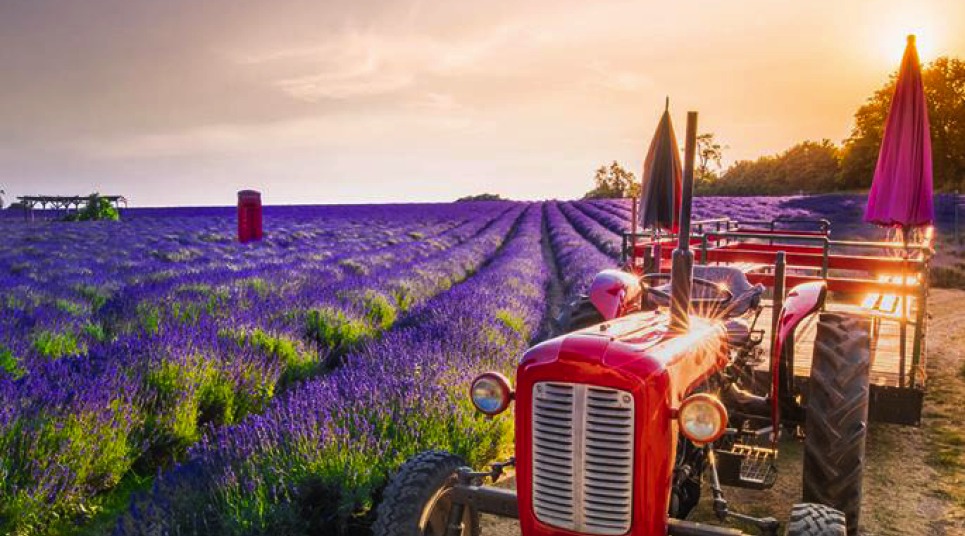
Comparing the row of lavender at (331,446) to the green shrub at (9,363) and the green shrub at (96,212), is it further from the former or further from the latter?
the green shrub at (96,212)

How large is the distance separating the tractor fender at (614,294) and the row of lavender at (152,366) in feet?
7.99

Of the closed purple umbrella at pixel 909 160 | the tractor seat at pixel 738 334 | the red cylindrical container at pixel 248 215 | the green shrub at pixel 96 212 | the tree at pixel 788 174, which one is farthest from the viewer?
the tree at pixel 788 174

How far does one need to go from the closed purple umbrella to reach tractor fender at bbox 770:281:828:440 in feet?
7.97

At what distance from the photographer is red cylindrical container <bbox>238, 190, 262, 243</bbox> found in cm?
2130

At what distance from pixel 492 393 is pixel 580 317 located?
220cm

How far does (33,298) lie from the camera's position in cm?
787

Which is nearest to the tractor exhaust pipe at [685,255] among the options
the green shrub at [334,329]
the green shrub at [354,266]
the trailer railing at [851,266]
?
the trailer railing at [851,266]

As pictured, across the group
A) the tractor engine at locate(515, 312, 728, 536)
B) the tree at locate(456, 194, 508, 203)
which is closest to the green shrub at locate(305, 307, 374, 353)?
the tractor engine at locate(515, 312, 728, 536)

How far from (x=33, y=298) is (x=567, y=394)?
7755mm

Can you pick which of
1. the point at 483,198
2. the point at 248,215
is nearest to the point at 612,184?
the point at 483,198

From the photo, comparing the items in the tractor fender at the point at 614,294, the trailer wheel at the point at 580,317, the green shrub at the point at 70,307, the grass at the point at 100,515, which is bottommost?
the grass at the point at 100,515

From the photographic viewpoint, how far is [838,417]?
3328mm

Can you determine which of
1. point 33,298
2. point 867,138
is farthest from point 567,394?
point 867,138

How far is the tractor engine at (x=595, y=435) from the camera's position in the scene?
2250 mm
